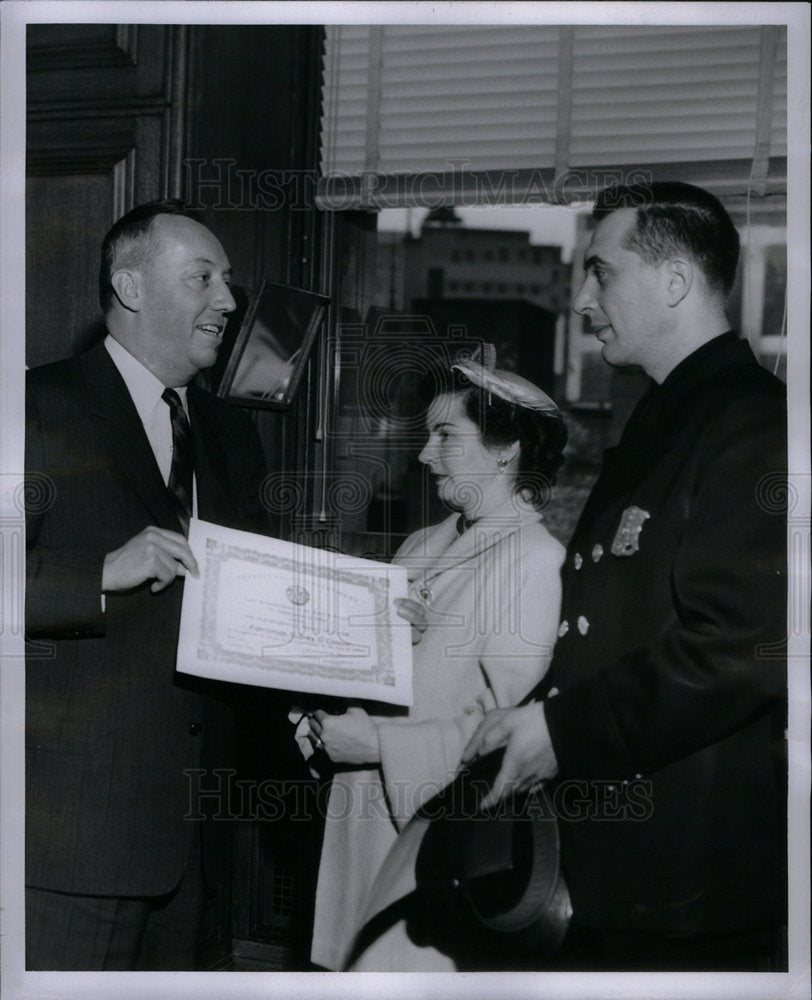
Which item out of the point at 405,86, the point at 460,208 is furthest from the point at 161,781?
the point at 405,86

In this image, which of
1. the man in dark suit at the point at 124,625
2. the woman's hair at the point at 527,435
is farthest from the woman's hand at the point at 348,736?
the woman's hair at the point at 527,435

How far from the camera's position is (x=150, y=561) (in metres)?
2.08

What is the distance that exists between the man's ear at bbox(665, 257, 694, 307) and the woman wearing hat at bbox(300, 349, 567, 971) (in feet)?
1.05

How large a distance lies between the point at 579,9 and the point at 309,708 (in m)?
1.58

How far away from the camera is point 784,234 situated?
7.31 feet

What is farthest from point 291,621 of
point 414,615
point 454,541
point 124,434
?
point 124,434

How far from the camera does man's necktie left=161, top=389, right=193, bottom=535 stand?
221cm

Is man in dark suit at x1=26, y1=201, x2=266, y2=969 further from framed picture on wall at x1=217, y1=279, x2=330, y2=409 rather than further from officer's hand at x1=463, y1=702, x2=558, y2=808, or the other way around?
officer's hand at x1=463, y1=702, x2=558, y2=808

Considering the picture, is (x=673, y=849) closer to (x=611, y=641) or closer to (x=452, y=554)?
(x=611, y=641)

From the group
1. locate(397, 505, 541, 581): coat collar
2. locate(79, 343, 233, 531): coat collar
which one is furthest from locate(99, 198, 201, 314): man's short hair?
locate(397, 505, 541, 581): coat collar

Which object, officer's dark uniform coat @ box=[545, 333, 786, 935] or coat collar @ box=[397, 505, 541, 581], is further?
coat collar @ box=[397, 505, 541, 581]

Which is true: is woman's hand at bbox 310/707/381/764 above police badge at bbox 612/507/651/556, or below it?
below

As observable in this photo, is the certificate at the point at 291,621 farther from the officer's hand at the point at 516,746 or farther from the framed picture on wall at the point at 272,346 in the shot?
the framed picture on wall at the point at 272,346

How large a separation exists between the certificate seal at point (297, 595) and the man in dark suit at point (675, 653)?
0.44 m
